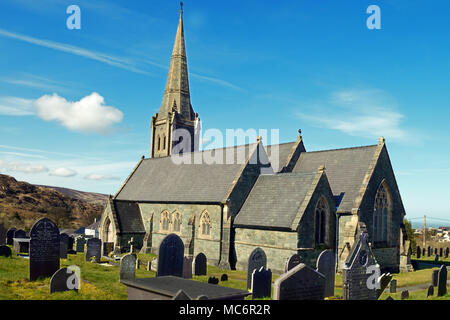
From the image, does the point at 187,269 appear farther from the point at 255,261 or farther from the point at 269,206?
the point at 269,206

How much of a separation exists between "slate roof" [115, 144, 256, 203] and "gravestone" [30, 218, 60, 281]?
13.6 m

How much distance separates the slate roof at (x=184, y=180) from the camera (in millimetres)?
31562

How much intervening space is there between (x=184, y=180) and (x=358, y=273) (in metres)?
22.6

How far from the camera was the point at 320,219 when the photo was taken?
26.6m

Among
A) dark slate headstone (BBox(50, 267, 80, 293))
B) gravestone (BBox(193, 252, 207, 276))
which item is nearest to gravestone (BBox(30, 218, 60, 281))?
dark slate headstone (BBox(50, 267, 80, 293))

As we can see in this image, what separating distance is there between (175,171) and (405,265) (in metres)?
21.9

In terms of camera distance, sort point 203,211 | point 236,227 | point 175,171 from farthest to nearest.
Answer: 1. point 175,171
2. point 203,211
3. point 236,227

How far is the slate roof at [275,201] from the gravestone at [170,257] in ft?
29.0

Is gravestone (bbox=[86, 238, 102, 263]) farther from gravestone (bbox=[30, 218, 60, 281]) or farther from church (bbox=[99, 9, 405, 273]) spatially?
gravestone (bbox=[30, 218, 60, 281])

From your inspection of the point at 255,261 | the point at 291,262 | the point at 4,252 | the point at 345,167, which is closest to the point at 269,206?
the point at 255,261

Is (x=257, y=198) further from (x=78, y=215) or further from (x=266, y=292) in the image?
(x=78, y=215)

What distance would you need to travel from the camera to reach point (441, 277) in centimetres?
1995

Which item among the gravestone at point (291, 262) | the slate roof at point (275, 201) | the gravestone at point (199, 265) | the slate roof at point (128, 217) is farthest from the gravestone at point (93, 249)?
the gravestone at point (291, 262)

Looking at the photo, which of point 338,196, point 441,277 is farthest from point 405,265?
point 441,277
